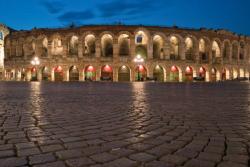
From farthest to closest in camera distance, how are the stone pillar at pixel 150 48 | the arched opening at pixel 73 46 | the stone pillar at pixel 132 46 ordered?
the arched opening at pixel 73 46, the stone pillar at pixel 150 48, the stone pillar at pixel 132 46

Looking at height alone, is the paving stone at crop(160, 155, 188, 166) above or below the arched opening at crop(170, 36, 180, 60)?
below

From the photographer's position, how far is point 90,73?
43.8 m

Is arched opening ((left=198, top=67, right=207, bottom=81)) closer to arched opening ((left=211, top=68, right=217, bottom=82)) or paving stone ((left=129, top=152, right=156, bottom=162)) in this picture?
arched opening ((left=211, top=68, right=217, bottom=82))

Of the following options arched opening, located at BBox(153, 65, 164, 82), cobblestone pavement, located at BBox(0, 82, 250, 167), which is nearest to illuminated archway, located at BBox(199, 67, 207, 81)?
arched opening, located at BBox(153, 65, 164, 82)

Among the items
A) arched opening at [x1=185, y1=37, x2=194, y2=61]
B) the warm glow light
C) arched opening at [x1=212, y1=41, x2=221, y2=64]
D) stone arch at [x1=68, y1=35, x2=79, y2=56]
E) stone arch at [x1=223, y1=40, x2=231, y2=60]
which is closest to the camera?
the warm glow light

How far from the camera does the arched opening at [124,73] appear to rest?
43375 millimetres

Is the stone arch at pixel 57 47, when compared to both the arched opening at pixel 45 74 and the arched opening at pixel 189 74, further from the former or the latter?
the arched opening at pixel 189 74

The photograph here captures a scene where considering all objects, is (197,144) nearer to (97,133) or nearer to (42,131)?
(97,133)

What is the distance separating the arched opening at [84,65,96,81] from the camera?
142 ft

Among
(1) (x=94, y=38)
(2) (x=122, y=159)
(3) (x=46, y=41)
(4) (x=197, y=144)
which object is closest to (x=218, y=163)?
(4) (x=197, y=144)

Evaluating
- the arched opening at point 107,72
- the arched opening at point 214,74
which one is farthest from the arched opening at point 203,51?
the arched opening at point 107,72

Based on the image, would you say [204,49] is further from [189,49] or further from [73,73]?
[73,73]

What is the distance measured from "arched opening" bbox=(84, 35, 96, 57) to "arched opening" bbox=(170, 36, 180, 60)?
14487mm

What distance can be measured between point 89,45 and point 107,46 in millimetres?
3344
